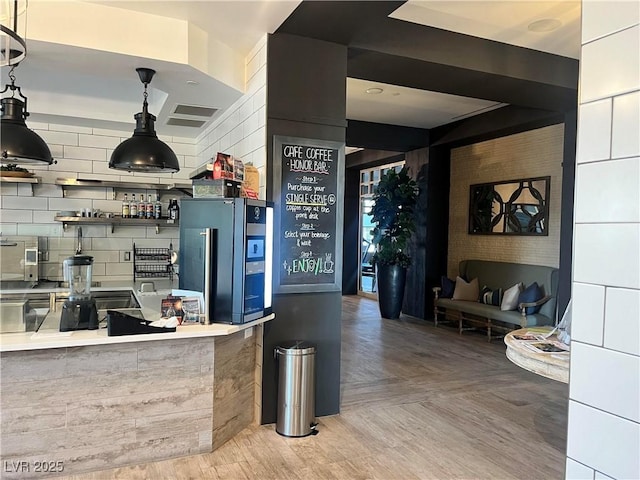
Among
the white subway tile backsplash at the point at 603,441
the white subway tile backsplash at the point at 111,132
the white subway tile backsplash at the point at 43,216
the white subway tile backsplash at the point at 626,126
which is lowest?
the white subway tile backsplash at the point at 603,441

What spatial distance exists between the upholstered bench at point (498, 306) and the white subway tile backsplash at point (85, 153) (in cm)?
482

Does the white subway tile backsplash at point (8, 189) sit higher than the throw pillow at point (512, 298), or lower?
higher

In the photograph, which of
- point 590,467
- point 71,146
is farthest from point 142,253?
point 590,467

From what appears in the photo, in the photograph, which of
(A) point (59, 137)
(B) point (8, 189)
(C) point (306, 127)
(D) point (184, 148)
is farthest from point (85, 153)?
(C) point (306, 127)

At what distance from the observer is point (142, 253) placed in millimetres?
5289

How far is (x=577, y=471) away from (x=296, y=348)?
2471 mm

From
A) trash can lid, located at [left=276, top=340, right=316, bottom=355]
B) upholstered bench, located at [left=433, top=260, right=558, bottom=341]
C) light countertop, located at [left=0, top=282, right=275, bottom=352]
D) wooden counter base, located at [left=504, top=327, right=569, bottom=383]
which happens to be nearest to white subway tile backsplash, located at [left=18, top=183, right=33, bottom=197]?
light countertop, located at [left=0, top=282, right=275, bottom=352]

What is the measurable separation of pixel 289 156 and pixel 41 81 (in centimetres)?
245

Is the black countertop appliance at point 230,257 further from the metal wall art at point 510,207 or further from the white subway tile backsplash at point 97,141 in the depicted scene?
the metal wall art at point 510,207

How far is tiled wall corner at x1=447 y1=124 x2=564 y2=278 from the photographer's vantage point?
19.6ft

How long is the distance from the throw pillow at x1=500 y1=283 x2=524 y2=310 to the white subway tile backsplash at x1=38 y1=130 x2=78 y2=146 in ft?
17.5

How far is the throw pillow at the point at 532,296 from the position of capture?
5.78 m

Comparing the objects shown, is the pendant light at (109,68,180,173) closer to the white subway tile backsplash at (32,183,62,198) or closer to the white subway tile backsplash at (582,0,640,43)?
the white subway tile backsplash at (32,183,62,198)

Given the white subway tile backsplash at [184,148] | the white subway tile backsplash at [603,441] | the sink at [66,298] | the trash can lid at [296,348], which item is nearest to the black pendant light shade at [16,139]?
the sink at [66,298]
